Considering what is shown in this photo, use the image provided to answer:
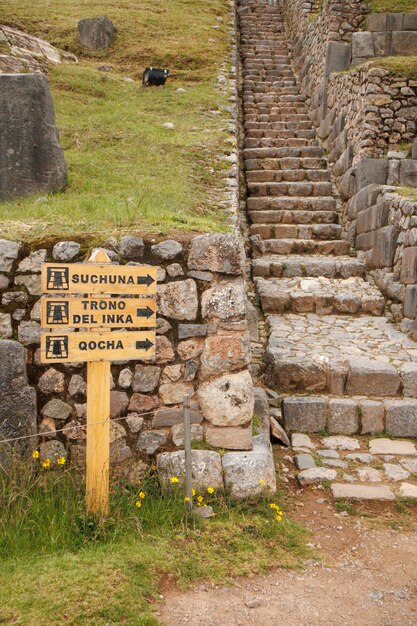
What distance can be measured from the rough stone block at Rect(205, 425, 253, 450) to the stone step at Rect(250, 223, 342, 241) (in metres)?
5.91

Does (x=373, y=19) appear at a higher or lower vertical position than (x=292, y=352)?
higher

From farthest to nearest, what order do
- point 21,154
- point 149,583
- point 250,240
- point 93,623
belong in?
point 250,240 → point 21,154 → point 149,583 → point 93,623

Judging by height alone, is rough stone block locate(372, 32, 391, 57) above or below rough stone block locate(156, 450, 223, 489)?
above

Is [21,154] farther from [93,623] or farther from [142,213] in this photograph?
[93,623]

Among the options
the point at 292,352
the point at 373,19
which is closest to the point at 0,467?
the point at 292,352

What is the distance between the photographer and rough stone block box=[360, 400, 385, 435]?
16.6 feet

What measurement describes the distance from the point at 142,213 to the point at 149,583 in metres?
2.71

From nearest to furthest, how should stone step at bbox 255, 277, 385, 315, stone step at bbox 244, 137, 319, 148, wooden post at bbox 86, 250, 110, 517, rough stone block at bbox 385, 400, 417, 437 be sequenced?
wooden post at bbox 86, 250, 110, 517
rough stone block at bbox 385, 400, 417, 437
stone step at bbox 255, 277, 385, 315
stone step at bbox 244, 137, 319, 148

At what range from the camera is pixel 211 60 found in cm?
1588

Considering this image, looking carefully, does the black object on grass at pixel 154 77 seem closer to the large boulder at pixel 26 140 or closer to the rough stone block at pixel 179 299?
the large boulder at pixel 26 140

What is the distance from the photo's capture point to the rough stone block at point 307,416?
202 inches

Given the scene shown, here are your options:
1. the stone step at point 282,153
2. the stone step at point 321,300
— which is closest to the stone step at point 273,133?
the stone step at point 282,153

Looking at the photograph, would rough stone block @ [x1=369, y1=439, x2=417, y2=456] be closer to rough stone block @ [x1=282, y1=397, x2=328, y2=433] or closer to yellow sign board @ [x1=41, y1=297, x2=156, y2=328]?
rough stone block @ [x1=282, y1=397, x2=328, y2=433]

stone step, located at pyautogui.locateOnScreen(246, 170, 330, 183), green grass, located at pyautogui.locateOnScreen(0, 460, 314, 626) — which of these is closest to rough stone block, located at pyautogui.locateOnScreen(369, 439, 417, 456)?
green grass, located at pyautogui.locateOnScreen(0, 460, 314, 626)
